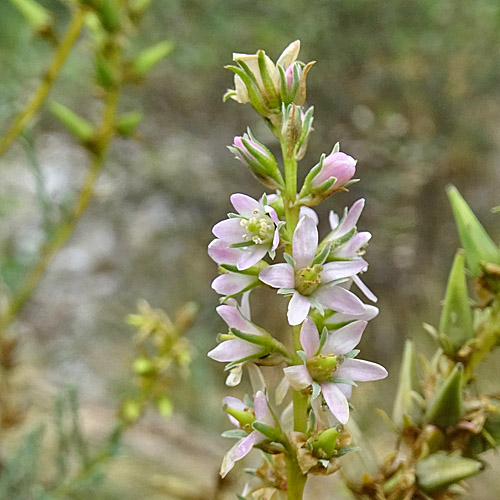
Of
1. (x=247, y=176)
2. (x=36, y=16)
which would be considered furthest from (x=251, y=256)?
(x=247, y=176)

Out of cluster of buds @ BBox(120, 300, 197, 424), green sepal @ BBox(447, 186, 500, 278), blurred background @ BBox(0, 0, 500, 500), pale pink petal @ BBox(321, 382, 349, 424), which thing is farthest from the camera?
blurred background @ BBox(0, 0, 500, 500)

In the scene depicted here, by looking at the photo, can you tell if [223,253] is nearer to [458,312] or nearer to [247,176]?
[458,312]

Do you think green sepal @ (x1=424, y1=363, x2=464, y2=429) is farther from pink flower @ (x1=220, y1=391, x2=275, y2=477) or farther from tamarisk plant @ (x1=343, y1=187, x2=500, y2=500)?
pink flower @ (x1=220, y1=391, x2=275, y2=477)

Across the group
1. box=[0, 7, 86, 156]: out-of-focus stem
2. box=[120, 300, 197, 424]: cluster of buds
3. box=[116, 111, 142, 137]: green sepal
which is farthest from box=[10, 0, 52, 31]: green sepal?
box=[120, 300, 197, 424]: cluster of buds

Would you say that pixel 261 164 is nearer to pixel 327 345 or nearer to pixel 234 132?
pixel 327 345

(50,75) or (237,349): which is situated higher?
(50,75)

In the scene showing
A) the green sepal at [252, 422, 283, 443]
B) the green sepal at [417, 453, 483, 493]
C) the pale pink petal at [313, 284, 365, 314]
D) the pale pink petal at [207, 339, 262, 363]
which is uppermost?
the pale pink petal at [313, 284, 365, 314]

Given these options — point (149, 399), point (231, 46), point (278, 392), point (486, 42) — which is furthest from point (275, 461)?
point (486, 42)
